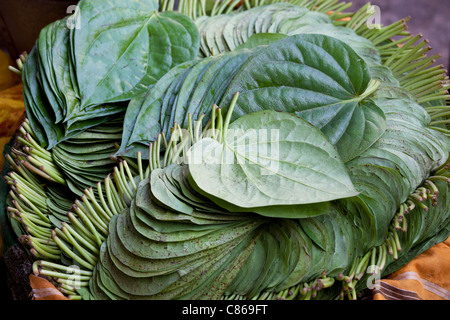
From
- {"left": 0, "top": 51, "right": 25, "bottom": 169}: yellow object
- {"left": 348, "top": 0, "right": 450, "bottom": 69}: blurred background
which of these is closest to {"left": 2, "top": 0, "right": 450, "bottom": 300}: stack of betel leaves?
{"left": 0, "top": 51, "right": 25, "bottom": 169}: yellow object

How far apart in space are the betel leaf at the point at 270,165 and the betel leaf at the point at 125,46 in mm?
267

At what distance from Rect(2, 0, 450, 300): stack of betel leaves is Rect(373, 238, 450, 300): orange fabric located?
23mm

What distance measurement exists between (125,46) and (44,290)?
49 centimetres

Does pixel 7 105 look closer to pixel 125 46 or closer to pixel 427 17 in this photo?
pixel 125 46

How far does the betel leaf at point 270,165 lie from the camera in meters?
0.66

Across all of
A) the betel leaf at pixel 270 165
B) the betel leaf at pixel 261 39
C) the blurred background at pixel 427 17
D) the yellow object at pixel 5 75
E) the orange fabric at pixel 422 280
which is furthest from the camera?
the blurred background at pixel 427 17

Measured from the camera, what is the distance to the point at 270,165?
0.70 metres

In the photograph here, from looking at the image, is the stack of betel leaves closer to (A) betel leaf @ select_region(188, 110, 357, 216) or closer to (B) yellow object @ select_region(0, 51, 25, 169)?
(A) betel leaf @ select_region(188, 110, 357, 216)

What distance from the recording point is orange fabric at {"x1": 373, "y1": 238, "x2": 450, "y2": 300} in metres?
0.77

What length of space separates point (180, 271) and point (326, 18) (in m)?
0.72

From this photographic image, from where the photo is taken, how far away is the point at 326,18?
1.07 metres

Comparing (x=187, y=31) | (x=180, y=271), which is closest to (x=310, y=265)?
(x=180, y=271)

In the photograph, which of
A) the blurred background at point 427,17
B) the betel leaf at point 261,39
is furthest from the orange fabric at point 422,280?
the blurred background at point 427,17

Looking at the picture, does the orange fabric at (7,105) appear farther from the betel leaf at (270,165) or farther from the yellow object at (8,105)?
the betel leaf at (270,165)
